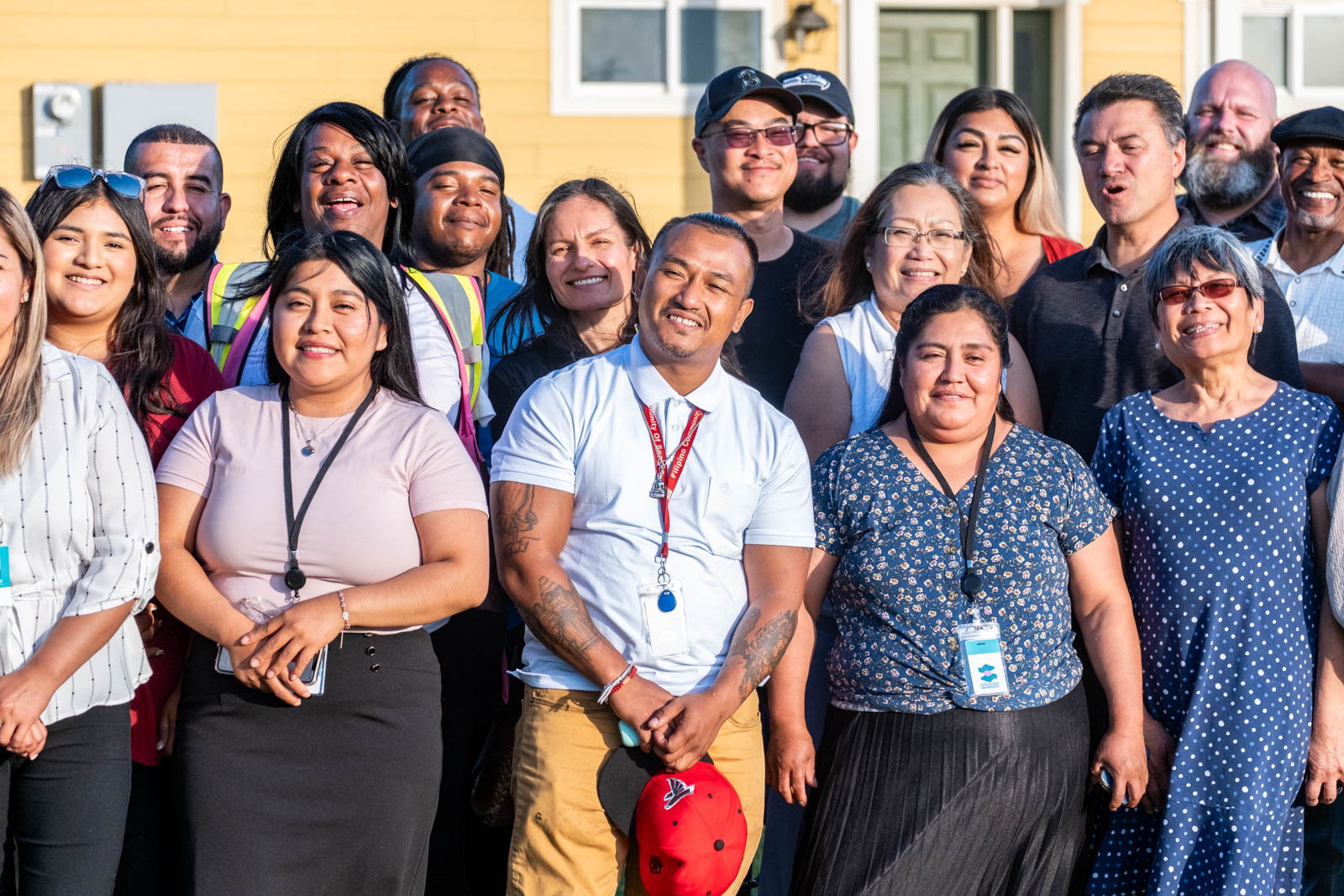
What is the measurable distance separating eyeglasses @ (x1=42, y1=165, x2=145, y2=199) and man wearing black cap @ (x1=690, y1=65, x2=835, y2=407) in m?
1.86

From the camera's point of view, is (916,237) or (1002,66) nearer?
(916,237)

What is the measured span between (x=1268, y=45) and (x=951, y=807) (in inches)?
254

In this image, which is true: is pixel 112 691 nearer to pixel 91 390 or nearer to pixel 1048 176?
pixel 91 390

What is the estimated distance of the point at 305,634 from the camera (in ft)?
10.2

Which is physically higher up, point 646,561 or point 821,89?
point 821,89

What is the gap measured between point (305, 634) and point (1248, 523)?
2343 mm

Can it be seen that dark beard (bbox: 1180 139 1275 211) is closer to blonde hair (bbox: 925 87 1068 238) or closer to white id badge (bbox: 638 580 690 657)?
blonde hair (bbox: 925 87 1068 238)

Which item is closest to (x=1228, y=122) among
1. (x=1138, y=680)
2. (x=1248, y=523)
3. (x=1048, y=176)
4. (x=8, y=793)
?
(x=1048, y=176)

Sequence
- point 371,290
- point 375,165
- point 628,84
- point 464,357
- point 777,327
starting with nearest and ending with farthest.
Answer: point 371,290 → point 464,357 → point 375,165 → point 777,327 → point 628,84

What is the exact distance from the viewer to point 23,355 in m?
3.10

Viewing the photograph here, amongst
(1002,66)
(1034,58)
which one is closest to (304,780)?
(1002,66)

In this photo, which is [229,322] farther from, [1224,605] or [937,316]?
[1224,605]

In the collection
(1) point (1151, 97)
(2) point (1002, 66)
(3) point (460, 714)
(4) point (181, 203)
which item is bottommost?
(3) point (460, 714)

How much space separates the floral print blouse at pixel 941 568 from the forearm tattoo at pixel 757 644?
274 mm
